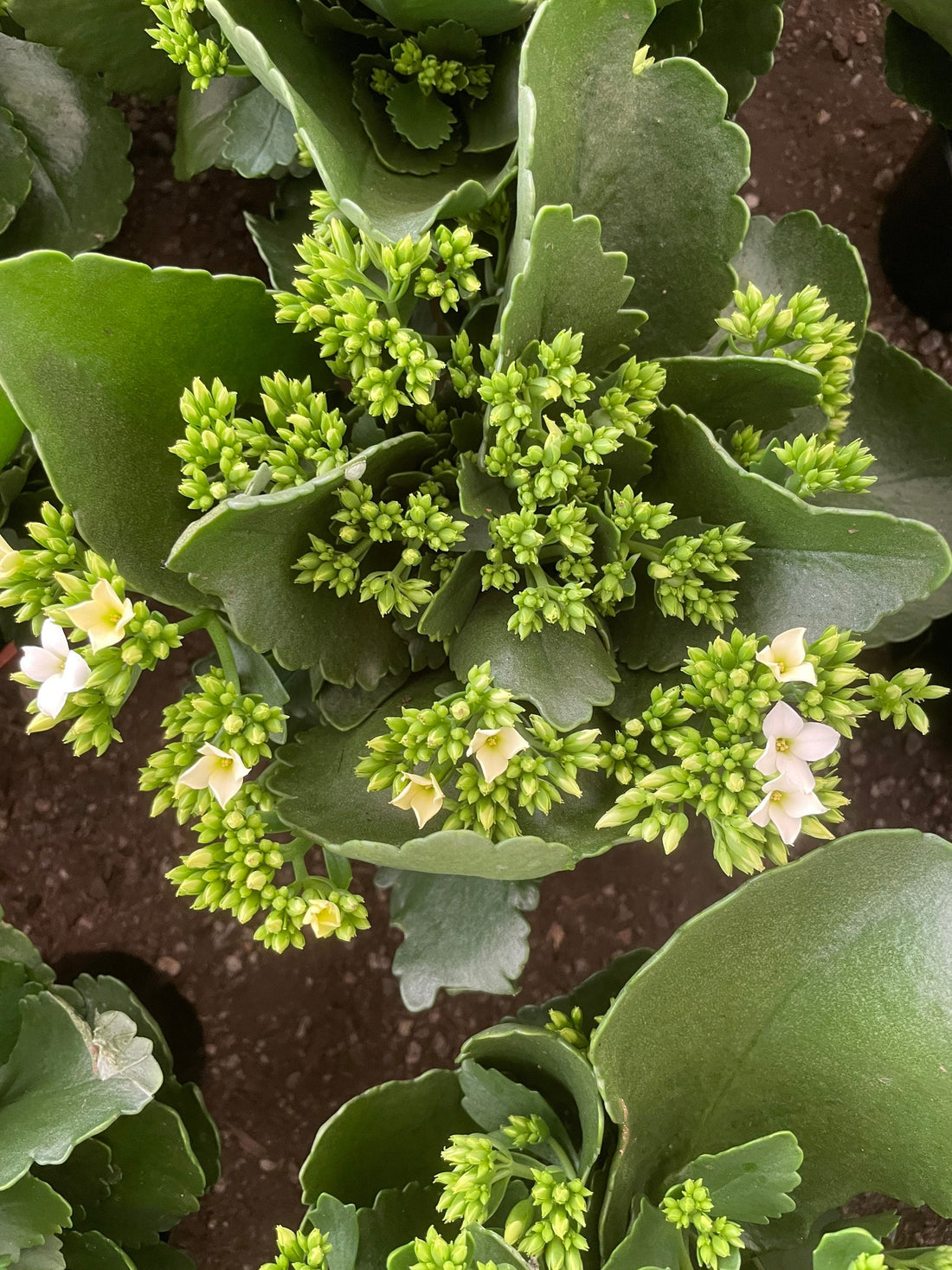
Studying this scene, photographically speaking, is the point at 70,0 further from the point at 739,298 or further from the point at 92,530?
the point at 739,298

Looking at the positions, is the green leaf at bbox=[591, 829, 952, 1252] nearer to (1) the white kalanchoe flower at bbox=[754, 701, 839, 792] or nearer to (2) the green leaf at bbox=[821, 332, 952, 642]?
(1) the white kalanchoe flower at bbox=[754, 701, 839, 792]

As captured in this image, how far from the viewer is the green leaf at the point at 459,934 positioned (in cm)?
95

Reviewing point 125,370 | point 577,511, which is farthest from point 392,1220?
point 125,370

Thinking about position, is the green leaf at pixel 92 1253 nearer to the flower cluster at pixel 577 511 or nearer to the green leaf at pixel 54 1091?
the green leaf at pixel 54 1091

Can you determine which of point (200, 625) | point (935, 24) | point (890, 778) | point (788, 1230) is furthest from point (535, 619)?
point (890, 778)

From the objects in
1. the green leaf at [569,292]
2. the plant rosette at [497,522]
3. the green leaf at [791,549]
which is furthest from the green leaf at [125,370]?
the green leaf at [791,549]

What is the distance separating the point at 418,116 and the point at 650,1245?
0.89 m

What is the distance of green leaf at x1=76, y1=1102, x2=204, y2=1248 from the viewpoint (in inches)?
42.7

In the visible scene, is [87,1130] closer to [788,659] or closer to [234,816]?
[234,816]

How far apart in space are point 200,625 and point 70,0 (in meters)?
0.59

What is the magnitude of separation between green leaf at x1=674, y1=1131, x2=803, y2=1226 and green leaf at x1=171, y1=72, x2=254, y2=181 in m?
1.00

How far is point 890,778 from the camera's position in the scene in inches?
56.0

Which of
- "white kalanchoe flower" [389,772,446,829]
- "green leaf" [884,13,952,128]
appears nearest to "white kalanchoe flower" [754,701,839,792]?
"white kalanchoe flower" [389,772,446,829]

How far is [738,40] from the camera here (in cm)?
105
